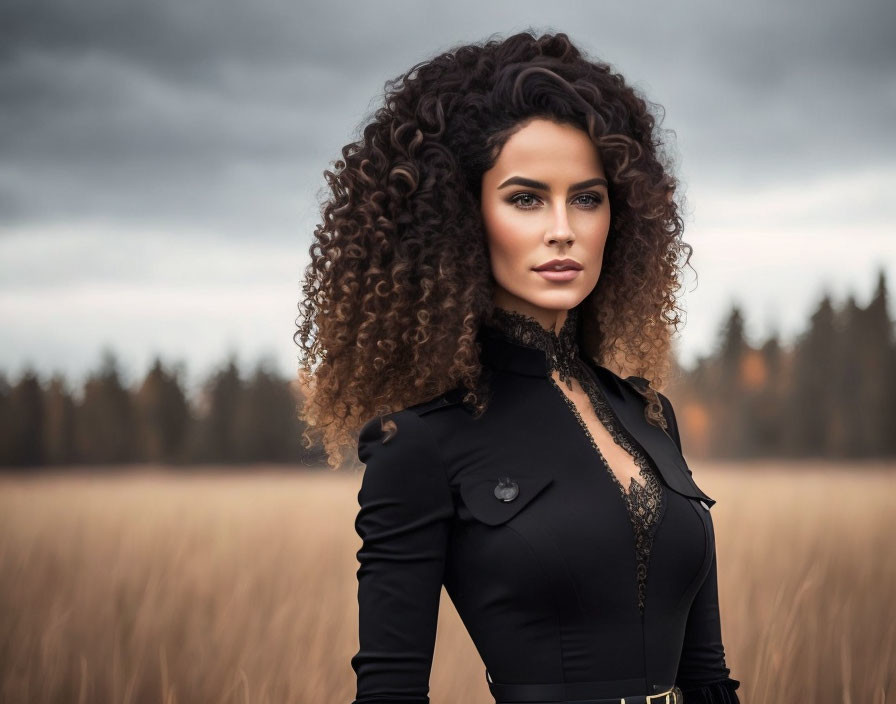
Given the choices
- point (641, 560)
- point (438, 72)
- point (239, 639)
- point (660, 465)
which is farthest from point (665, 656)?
point (239, 639)

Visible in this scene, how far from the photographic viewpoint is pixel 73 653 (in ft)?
14.7

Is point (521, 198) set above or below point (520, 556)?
above

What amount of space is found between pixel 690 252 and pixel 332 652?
2585mm

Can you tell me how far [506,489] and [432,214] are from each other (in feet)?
2.30

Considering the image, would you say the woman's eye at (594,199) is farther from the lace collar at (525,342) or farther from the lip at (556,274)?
the lace collar at (525,342)

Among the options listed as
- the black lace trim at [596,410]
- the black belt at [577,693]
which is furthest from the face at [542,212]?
the black belt at [577,693]

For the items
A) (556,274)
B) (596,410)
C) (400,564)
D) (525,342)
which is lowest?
(400,564)

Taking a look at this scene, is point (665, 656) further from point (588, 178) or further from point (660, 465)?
point (588, 178)

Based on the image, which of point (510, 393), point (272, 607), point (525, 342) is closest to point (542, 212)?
point (525, 342)

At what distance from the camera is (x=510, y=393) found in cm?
244

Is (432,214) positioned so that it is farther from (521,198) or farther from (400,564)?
(400,564)

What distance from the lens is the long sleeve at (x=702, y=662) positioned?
254 cm

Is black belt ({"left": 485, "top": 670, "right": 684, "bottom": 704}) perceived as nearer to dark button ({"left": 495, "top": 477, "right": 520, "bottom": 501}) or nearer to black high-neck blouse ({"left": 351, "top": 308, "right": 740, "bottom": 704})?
black high-neck blouse ({"left": 351, "top": 308, "right": 740, "bottom": 704})

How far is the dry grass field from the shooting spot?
165 inches
